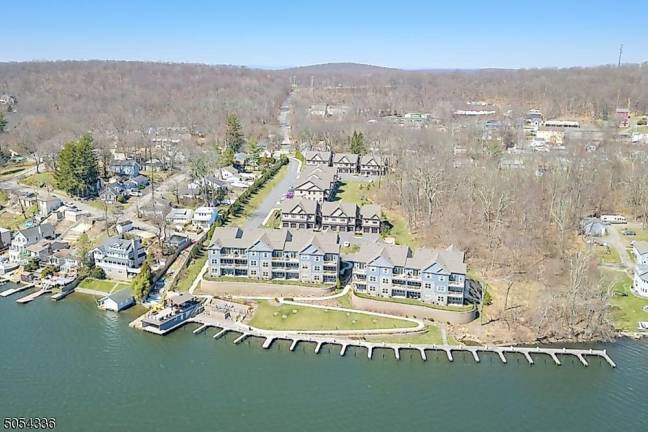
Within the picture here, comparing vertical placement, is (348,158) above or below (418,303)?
above

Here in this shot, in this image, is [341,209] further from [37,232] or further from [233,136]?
[233,136]

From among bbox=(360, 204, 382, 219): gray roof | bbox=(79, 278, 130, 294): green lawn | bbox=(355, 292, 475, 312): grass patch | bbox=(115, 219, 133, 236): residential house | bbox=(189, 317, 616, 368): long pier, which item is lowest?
bbox=(189, 317, 616, 368): long pier

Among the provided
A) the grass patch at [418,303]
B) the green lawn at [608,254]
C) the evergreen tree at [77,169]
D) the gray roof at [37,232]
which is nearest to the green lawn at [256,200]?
the gray roof at [37,232]

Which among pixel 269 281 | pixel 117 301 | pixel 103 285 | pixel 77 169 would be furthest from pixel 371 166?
pixel 117 301

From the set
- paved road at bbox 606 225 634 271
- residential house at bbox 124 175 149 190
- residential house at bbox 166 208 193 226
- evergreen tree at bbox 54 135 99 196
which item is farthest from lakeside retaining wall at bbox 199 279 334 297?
evergreen tree at bbox 54 135 99 196

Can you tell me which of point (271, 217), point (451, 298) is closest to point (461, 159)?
point (271, 217)

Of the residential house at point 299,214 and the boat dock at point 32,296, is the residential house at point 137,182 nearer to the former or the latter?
the residential house at point 299,214

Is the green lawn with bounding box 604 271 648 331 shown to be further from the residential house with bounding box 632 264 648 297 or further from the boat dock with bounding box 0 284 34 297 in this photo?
the boat dock with bounding box 0 284 34 297

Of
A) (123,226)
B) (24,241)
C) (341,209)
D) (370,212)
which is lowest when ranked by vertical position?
(24,241)
